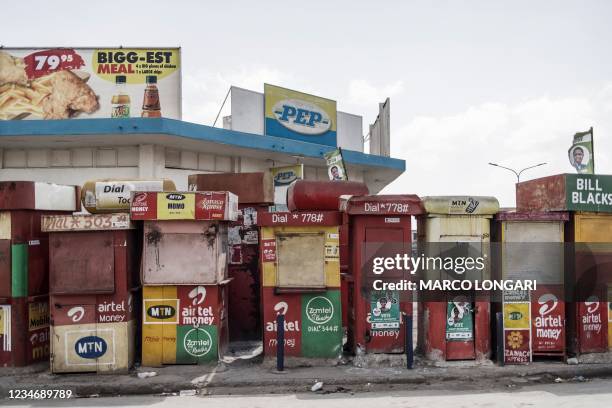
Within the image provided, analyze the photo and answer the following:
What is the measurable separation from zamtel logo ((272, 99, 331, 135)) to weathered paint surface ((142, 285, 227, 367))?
10.0 metres

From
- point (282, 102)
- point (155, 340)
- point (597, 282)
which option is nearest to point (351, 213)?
point (155, 340)

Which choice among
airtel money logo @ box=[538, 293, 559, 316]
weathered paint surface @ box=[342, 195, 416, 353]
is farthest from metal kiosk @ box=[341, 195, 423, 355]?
airtel money logo @ box=[538, 293, 559, 316]

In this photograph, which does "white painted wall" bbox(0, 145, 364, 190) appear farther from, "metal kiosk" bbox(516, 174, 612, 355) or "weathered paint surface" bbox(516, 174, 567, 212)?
"metal kiosk" bbox(516, 174, 612, 355)

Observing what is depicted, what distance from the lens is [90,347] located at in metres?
7.69

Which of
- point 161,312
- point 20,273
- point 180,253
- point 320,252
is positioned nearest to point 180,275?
point 180,253

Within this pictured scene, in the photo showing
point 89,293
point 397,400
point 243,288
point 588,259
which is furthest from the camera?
point 243,288

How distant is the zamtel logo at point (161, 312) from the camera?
312 inches

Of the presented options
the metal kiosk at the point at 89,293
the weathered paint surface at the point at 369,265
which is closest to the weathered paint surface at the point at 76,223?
the metal kiosk at the point at 89,293

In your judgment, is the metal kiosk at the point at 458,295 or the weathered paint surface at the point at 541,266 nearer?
the metal kiosk at the point at 458,295

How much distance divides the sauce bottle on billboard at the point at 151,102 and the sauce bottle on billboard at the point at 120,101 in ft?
1.71

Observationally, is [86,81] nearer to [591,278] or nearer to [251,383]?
[251,383]

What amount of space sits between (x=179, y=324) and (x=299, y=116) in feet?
36.1

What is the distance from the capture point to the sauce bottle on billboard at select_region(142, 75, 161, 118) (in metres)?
13.6

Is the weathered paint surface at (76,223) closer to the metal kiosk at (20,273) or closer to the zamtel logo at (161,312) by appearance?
the metal kiosk at (20,273)
